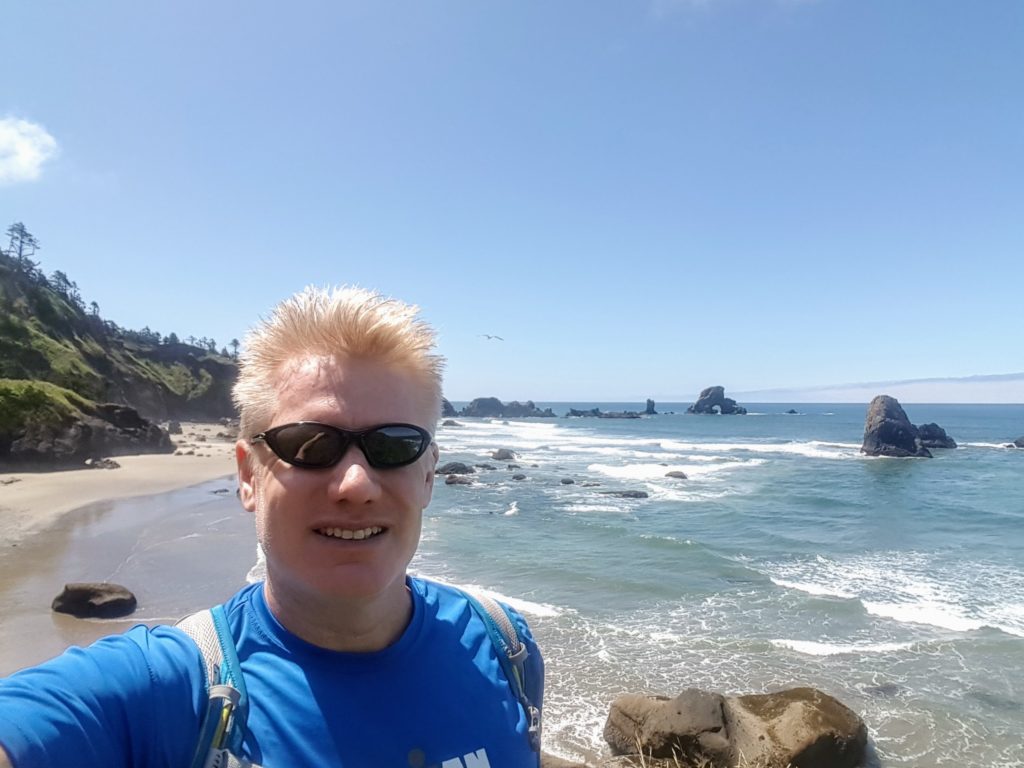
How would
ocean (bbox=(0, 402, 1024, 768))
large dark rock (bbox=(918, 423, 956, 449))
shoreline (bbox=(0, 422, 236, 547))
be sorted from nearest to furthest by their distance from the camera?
ocean (bbox=(0, 402, 1024, 768)) → shoreline (bbox=(0, 422, 236, 547)) → large dark rock (bbox=(918, 423, 956, 449))

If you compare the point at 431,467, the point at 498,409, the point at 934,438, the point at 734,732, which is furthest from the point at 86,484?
the point at 498,409

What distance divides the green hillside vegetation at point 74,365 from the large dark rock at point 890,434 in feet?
200

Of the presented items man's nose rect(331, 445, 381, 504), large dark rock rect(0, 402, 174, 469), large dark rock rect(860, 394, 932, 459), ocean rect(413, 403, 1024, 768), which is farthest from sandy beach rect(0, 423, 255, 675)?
large dark rock rect(860, 394, 932, 459)

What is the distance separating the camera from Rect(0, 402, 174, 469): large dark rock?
32.3m

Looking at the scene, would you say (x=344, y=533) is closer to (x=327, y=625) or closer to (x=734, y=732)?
(x=327, y=625)

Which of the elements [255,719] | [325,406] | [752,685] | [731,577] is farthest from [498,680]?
Result: [731,577]

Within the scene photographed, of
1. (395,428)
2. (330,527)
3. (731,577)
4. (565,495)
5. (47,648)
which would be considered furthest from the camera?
(565,495)

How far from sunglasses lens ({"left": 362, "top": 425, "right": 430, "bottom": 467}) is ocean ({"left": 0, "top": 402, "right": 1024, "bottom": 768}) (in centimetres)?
793

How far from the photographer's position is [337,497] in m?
1.76

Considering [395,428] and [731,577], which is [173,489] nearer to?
[731,577]

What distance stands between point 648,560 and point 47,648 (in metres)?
15.2

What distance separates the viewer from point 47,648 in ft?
34.8

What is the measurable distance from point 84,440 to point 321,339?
42.3 m

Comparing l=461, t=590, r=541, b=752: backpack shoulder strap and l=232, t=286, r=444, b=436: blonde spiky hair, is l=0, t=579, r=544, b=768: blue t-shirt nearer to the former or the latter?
l=461, t=590, r=541, b=752: backpack shoulder strap
